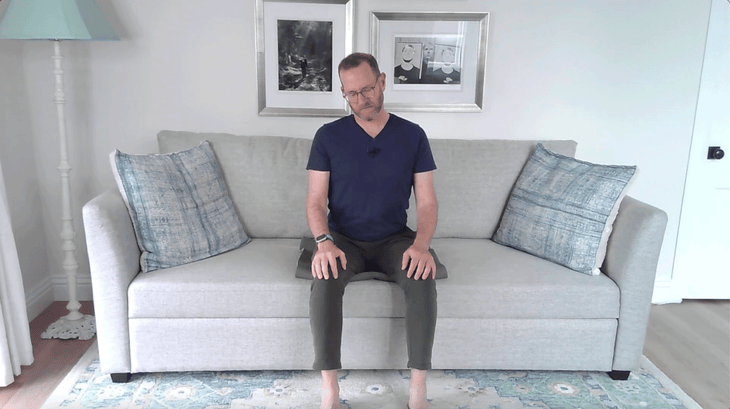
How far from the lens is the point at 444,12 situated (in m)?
2.64

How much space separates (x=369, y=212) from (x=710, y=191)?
79.2 inches

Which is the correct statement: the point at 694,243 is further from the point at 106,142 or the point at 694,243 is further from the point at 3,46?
the point at 3,46

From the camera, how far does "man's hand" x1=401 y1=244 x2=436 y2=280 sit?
1.84m

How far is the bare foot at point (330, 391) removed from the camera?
179cm

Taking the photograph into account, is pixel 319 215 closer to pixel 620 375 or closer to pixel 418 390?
pixel 418 390

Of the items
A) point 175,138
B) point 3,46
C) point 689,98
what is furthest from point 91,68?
point 689,98

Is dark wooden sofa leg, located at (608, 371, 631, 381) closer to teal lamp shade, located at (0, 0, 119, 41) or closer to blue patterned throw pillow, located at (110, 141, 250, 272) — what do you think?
blue patterned throw pillow, located at (110, 141, 250, 272)

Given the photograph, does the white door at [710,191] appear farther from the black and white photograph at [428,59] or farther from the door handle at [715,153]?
the black and white photograph at [428,59]

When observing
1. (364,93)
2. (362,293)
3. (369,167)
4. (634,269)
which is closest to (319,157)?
(369,167)

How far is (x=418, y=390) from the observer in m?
1.82

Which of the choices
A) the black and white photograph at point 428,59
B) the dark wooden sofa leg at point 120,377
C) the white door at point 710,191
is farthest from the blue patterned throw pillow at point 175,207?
the white door at point 710,191

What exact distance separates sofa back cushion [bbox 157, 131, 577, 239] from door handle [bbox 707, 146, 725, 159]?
83cm

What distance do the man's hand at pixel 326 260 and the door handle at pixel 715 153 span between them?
7.07 feet

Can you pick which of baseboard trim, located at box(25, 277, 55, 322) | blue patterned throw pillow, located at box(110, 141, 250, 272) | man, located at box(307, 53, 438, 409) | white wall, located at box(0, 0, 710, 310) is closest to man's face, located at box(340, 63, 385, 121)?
man, located at box(307, 53, 438, 409)
